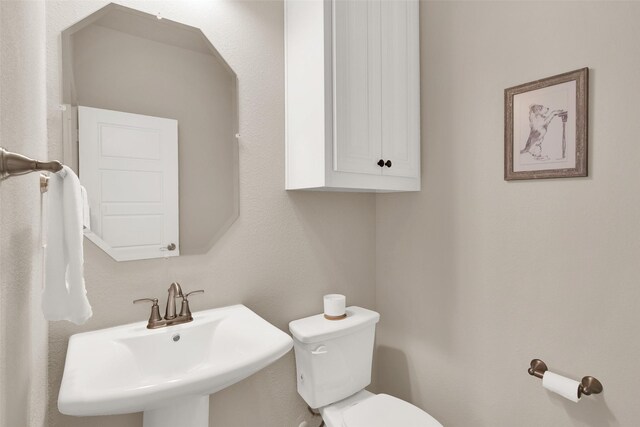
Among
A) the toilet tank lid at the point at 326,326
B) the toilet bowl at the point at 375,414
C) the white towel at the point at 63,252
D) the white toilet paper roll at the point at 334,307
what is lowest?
the toilet bowl at the point at 375,414

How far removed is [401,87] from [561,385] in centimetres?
130

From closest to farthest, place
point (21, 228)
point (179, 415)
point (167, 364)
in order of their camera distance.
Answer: point (21, 228) → point (179, 415) → point (167, 364)

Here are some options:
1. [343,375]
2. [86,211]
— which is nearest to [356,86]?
[86,211]

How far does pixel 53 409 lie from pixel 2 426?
0.70 m

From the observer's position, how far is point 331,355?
1432 mm

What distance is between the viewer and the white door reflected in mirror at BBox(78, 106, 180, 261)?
1.14 metres

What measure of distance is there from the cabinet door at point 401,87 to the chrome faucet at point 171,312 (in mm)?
955

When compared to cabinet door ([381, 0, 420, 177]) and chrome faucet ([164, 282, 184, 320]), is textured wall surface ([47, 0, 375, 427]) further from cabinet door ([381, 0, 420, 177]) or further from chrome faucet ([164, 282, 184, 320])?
cabinet door ([381, 0, 420, 177])

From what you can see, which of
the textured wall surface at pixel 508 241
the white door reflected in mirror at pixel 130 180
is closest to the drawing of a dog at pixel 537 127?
the textured wall surface at pixel 508 241

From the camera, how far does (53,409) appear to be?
1076mm

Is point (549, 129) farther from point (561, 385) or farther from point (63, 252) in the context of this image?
point (63, 252)

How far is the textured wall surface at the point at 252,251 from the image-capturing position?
1.13 meters

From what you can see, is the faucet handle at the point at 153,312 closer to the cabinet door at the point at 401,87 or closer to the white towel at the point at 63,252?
the white towel at the point at 63,252

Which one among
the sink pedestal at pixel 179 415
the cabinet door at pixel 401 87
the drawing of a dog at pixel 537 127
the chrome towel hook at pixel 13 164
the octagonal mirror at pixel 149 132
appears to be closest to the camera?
the chrome towel hook at pixel 13 164
